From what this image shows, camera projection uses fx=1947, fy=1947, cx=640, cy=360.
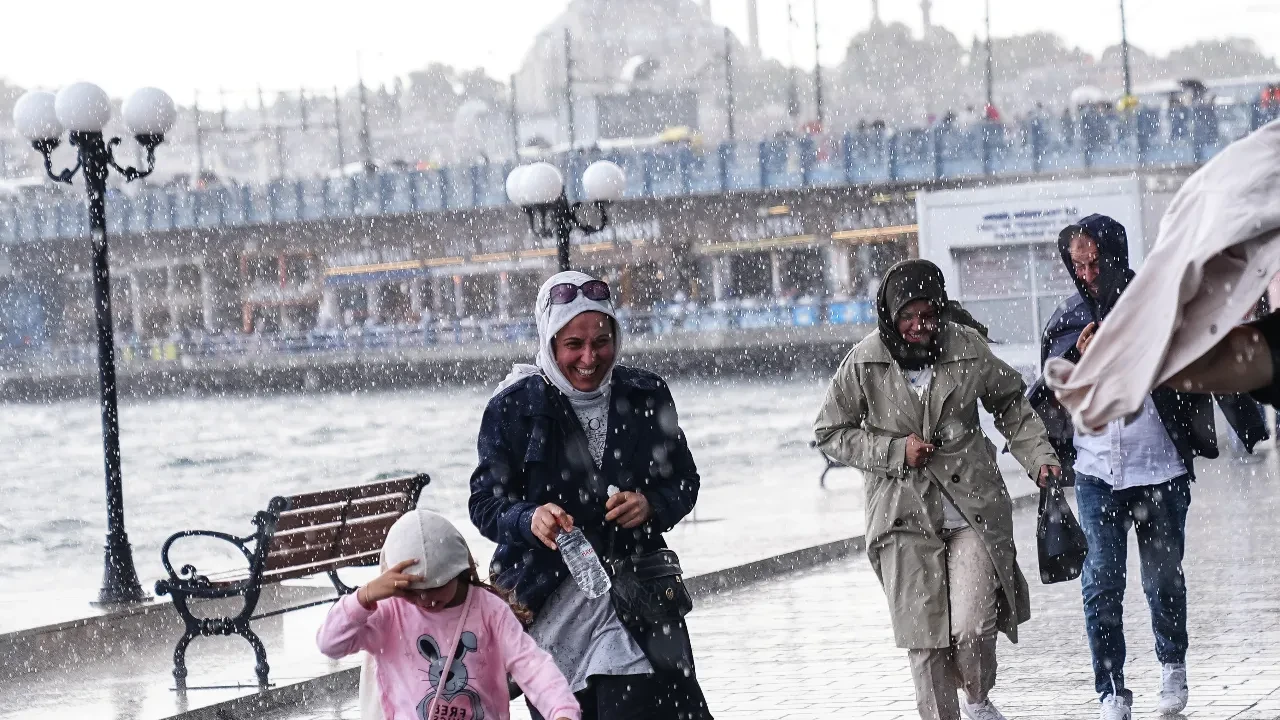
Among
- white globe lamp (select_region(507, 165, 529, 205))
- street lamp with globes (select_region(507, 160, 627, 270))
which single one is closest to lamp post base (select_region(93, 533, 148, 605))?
street lamp with globes (select_region(507, 160, 627, 270))

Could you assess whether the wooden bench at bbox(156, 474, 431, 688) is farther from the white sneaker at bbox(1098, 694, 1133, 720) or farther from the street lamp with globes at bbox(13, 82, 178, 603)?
the white sneaker at bbox(1098, 694, 1133, 720)

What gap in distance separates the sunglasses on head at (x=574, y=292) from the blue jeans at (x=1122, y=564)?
8.71ft

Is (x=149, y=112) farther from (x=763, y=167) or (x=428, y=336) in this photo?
(x=428, y=336)

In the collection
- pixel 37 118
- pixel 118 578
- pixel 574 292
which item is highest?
pixel 37 118

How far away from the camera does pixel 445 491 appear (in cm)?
3234

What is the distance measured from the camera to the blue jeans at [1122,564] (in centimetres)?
654

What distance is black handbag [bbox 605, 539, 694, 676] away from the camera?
14.8 feet

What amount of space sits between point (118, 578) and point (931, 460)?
22.8ft

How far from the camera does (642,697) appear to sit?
4.51 m

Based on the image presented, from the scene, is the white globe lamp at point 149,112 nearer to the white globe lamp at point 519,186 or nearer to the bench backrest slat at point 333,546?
the bench backrest slat at point 333,546

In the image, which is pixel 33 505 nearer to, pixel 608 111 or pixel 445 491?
pixel 445 491

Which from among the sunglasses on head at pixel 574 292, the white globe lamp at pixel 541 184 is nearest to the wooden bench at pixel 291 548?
the sunglasses on head at pixel 574 292

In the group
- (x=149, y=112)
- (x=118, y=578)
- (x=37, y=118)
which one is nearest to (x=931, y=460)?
(x=118, y=578)

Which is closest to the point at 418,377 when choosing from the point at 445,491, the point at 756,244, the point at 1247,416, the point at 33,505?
the point at 756,244
